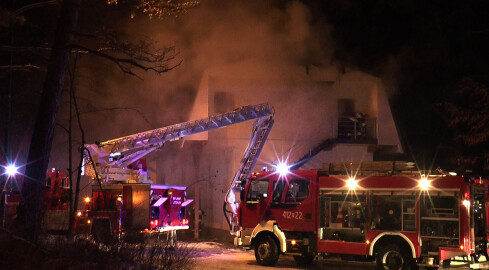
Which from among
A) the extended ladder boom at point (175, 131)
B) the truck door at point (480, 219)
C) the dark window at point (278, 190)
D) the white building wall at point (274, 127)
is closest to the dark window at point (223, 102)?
the white building wall at point (274, 127)

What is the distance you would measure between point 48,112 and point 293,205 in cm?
586

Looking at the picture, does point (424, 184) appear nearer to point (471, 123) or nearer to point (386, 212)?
point (386, 212)

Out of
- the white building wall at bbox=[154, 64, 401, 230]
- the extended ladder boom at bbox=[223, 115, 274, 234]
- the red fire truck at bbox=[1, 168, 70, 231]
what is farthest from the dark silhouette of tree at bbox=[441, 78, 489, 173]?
the red fire truck at bbox=[1, 168, 70, 231]

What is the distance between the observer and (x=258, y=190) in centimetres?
1266

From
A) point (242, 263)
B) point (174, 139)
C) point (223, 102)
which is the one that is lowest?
point (242, 263)

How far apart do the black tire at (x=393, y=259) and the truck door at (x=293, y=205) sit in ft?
5.22

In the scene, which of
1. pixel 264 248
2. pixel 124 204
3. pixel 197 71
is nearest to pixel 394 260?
pixel 264 248

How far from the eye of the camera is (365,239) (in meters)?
11.1

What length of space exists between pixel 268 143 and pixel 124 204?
21.2 feet

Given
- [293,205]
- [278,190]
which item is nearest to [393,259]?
[293,205]

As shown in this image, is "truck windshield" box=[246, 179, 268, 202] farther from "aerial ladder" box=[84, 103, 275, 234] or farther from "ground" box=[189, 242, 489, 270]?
"aerial ladder" box=[84, 103, 275, 234]

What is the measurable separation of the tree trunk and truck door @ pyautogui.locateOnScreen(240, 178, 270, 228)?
5446 mm

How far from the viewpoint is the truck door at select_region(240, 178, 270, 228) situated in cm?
1246

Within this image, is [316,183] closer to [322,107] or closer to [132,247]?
[132,247]
